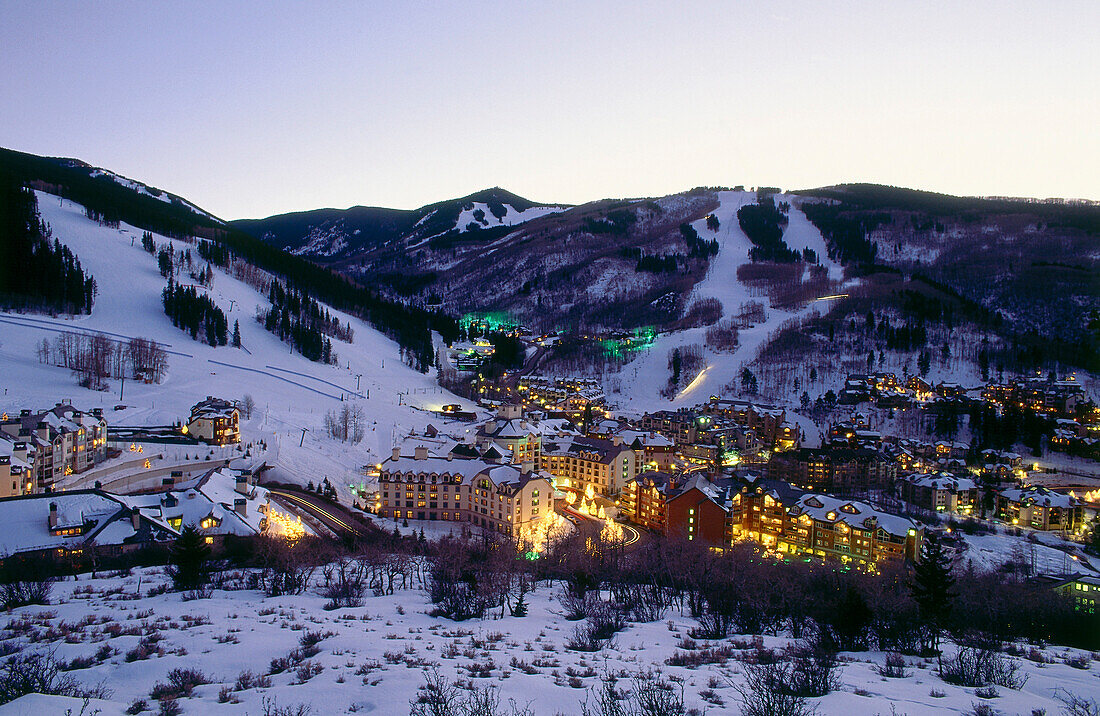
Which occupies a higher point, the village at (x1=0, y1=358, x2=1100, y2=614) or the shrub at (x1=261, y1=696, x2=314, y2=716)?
the shrub at (x1=261, y1=696, x2=314, y2=716)

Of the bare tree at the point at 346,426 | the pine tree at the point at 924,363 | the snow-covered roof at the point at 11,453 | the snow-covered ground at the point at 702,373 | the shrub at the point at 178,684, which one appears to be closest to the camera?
the shrub at the point at 178,684

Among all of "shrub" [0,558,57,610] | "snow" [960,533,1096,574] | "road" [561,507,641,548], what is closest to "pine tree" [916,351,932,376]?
"snow" [960,533,1096,574]

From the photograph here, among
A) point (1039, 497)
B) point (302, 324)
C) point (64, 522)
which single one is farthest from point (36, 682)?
point (302, 324)

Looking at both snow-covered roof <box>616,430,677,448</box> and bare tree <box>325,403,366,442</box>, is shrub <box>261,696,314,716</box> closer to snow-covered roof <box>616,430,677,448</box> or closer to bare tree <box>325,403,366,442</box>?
bare tree <box>325,403,366,442</box>

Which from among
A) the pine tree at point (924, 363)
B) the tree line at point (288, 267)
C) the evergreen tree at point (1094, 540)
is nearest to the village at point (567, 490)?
the evergreen tree at point (1094, 540)

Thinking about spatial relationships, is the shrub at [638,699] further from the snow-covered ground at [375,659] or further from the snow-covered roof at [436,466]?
the snow-covered roof at [436,466]

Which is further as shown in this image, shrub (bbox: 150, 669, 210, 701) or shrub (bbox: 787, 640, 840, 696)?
shrub (bbox: 787, 640, 840, 696)

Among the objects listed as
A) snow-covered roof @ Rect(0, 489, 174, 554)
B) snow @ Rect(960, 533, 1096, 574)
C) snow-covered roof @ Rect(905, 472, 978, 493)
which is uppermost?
snow-covered roof @ Rect(0, 489, 174, 554)
